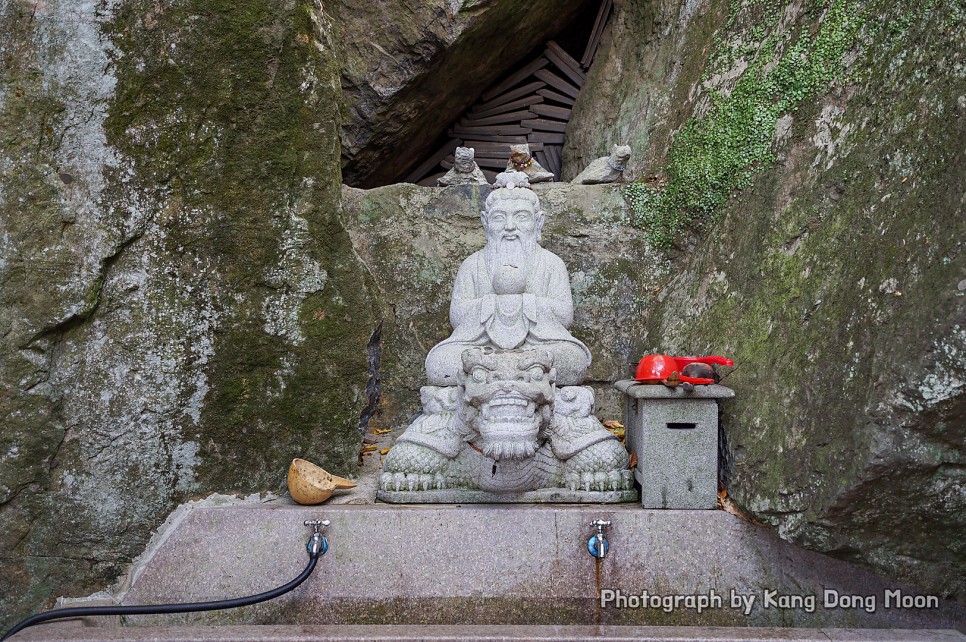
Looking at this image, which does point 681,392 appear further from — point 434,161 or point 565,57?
point 565,57

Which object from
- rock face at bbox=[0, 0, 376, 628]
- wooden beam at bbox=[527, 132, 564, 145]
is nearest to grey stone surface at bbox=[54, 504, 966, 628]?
rock face at bbox=[0, 0, 376, 628]

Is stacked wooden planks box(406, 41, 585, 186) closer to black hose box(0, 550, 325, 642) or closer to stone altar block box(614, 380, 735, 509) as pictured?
stone altar block box(614, 380, 735, 509)

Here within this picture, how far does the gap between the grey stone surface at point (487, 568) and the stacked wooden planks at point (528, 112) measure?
4.39 meters

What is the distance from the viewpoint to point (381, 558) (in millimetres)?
3600

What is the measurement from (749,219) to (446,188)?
2252 mm

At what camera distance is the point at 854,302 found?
11.1 ft

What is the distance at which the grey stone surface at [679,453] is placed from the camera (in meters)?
3.70

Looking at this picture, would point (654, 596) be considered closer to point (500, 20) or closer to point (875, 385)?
point (875, 385)

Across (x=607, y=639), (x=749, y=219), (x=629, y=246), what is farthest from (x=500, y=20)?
(x=607, y=639)

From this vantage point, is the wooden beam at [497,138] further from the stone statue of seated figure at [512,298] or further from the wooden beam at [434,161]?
the stone statue of seated figure at [512,298]

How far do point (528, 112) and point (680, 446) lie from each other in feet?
14.9

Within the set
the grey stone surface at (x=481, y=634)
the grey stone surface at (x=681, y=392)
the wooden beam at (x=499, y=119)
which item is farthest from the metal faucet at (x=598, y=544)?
the wooden beam at (x=499, y=119)

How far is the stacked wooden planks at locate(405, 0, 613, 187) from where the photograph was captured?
7.36 meters

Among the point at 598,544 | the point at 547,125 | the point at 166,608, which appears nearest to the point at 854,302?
the point at 598,544
